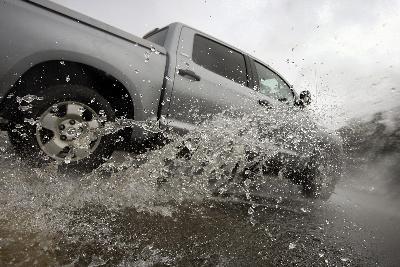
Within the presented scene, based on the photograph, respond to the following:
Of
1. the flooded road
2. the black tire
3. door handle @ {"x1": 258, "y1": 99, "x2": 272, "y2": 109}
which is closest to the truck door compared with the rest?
door handle @ {"x1": 258, "y1": 99, "x2": 272, "y2": 109}

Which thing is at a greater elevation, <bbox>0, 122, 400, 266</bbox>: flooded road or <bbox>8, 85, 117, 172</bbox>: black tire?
<bbox>8, 85, 117, 172</bbox>: black tire

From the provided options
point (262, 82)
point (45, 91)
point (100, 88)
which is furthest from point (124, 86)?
point (262, 82)

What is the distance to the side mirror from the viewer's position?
17.0ft

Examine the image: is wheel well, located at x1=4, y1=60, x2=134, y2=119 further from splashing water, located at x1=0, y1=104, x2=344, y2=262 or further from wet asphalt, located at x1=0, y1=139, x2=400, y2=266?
wet asphalt, located at x1=0, y1=139, x2=400, y2=266

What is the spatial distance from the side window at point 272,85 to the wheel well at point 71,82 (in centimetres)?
201

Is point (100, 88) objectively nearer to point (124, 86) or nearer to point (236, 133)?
point (124, 86)

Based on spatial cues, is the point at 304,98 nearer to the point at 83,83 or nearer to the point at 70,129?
the point at 83,83

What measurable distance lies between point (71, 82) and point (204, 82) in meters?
1.32

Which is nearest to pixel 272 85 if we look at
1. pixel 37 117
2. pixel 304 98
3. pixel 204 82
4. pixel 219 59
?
pixel 304 98

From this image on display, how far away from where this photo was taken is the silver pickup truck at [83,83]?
2.83m

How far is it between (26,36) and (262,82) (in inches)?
117

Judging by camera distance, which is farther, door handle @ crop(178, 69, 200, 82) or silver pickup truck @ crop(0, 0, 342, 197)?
door handle @ crop(178, 69, 200, 82)

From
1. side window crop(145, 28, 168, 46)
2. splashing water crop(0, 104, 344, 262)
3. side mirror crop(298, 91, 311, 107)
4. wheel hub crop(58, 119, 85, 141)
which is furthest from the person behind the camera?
side mirror crop(298, 91, 311, 107)

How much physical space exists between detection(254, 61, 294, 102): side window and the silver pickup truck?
1.11 metres
